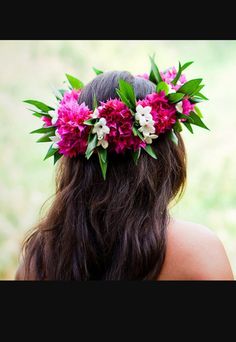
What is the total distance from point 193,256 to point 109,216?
26 cm

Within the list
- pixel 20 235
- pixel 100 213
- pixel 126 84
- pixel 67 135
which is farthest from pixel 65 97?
pixel 20 235

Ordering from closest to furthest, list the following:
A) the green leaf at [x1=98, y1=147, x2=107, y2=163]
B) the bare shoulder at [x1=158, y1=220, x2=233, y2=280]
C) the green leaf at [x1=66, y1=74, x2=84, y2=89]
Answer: the bare shoulder at [x1=158, y1=220, x2=233, y2=280] < the green leaf at [x1=98, y1=147, x2=107, y2=163] < the green leaf at [x1=66, y1=74, x2=84, y2=89]

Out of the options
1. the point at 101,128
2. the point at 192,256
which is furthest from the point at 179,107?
the point at 192,256

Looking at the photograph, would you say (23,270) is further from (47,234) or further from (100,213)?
(100,213)

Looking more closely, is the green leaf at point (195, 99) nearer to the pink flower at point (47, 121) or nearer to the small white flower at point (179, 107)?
the small white flower at point (179, 107)

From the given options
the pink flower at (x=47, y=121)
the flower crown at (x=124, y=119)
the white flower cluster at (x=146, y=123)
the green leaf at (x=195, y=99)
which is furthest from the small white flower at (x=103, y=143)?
the green leaf at (x=195, y=99)

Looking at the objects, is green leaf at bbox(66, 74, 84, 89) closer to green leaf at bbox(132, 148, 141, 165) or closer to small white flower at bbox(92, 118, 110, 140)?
small white flower at bbox(92, 118, 110, 140)

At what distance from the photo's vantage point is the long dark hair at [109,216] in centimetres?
148

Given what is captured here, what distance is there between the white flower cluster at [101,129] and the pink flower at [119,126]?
1cm

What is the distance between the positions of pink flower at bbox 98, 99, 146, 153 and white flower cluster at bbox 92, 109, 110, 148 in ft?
0.04

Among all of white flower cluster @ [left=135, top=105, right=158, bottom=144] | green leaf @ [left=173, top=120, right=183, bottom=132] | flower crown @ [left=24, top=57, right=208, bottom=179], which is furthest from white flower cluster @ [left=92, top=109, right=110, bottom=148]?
green leaf @ [left=173, top=120, right=183, bottom=132]

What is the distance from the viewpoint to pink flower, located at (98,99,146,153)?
62.8 inches

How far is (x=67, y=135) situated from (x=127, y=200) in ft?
0.93

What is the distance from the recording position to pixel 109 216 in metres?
1.53
